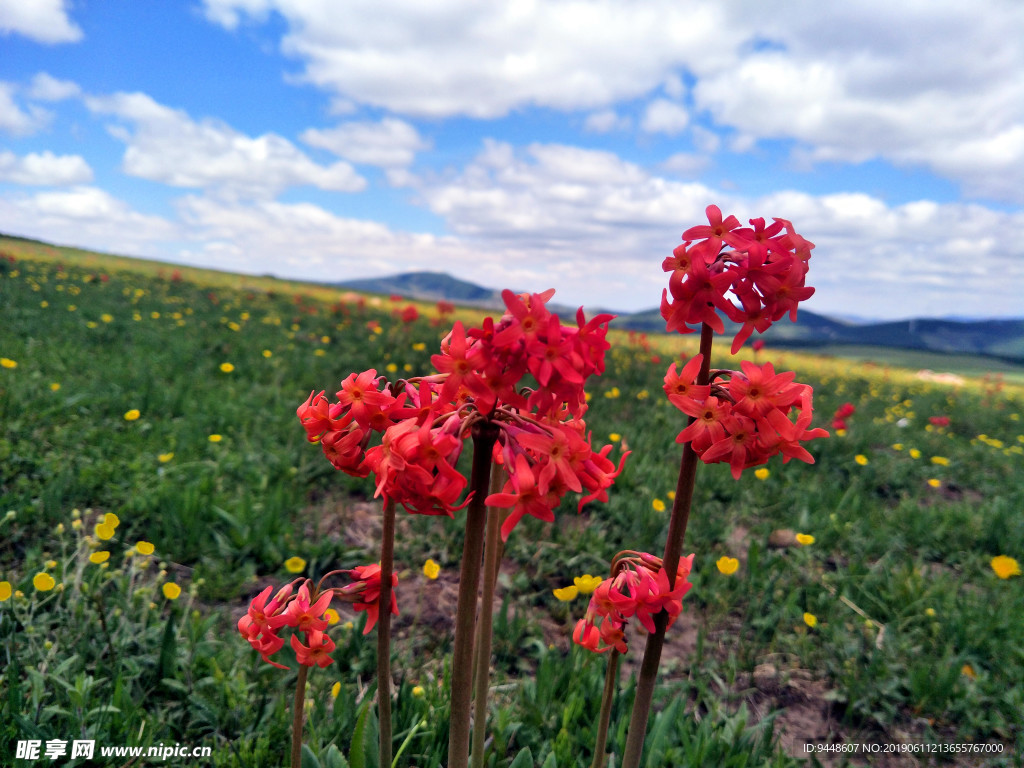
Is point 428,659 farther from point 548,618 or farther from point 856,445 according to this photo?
point 856,445

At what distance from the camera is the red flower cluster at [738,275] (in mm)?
1216

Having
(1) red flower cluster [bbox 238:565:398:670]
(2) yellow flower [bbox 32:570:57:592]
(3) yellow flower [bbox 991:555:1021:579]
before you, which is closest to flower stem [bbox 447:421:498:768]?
(1) red flower cluster [bbox 238:565:398:670]

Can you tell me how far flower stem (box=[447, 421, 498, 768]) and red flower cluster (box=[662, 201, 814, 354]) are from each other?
0.50 meters

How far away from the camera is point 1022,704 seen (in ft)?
9.50

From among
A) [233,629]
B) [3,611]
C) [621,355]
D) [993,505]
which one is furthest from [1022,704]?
[621,355]

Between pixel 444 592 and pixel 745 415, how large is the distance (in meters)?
2.80

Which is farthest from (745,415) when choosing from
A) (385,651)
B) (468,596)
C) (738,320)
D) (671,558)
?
(385,651)

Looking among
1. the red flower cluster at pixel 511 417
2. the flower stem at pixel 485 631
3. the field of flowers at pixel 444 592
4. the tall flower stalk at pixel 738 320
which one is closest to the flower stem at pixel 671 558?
the tall flower stalk at pixel 738 320

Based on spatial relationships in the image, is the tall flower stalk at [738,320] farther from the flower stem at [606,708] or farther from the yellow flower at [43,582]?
the yellow flower at [43,582]

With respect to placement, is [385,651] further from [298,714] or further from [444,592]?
[444,592]

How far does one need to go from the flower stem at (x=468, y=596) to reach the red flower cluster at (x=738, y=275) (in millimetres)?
504

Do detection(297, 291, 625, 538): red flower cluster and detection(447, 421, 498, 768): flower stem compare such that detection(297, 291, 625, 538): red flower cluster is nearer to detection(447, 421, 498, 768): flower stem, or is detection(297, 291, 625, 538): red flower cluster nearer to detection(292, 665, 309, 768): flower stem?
detection(447, 421, 498, 768): flower stem

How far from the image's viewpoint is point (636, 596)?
1.34 m

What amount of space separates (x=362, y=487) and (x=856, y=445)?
555 centimetres
